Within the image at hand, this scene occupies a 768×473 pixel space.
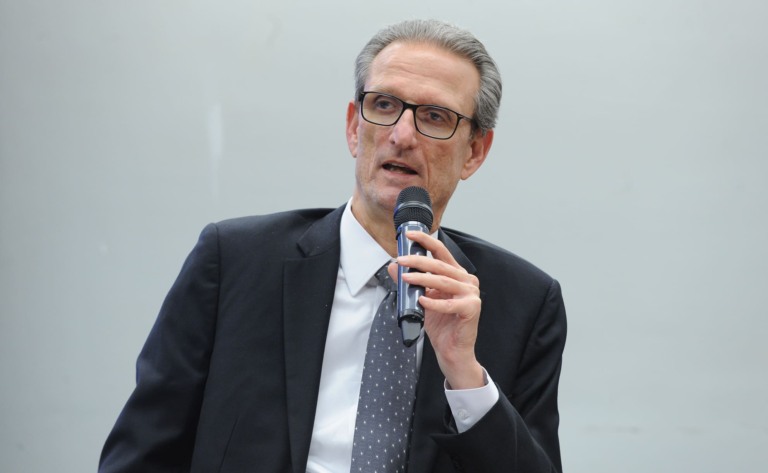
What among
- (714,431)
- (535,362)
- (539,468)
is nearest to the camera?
(539,468)

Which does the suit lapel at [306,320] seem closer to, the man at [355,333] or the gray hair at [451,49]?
the man at [355,333]

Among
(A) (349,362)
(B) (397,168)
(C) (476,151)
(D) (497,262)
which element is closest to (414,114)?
(B) (397,168)

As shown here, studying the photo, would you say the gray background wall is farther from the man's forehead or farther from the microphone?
the microphone

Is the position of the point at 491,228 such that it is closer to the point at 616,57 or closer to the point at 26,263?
the point at 616,57

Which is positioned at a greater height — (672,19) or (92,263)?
(672,19)

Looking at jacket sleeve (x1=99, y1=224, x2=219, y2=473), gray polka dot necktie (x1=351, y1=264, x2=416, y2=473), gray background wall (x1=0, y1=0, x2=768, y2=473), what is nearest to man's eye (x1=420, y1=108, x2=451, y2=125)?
gray polka dot necktie (x1=351, y1=264, x2=416, y2=473)

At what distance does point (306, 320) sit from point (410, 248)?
0.39 metres

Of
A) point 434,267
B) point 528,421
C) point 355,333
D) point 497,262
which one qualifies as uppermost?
point 434,267

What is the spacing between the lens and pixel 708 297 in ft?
8.66

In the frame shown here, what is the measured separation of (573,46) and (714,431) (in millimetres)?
1208

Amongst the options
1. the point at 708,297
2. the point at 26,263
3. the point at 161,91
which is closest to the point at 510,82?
the point at 708,297

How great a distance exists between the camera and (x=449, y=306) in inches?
53.3

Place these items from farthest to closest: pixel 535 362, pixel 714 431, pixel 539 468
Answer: pixel 714 431, pixel 535 362, pixel 539 468

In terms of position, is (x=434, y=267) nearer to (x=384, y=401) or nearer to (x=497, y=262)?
(x=384, y=401)
